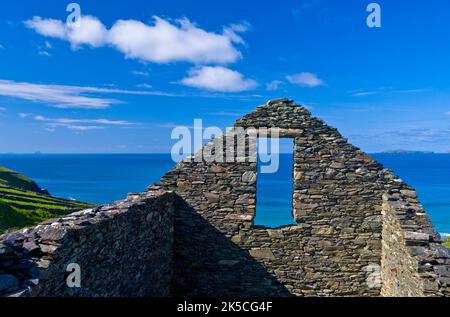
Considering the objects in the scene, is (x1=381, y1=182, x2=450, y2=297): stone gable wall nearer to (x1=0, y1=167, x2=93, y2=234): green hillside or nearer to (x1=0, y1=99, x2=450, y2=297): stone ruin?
(x1=0, y1=99, x2=450, y2=297): stone ruin

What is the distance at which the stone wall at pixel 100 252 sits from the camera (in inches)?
180

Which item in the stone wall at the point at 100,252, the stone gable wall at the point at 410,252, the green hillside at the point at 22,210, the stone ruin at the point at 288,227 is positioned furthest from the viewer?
the green hillside at the point at 22,210

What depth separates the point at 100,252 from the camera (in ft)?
20.3

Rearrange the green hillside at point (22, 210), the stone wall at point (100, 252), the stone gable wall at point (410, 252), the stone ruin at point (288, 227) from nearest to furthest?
the stone wall at point (100, 252), the stone gable wall at point (410, 252), the stone ruin at point (288, 227), the green hillside at point (22, 210)

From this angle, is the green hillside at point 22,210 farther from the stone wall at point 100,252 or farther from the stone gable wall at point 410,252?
the stone gable wall at point 410,252

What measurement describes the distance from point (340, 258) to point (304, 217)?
1.40 meters

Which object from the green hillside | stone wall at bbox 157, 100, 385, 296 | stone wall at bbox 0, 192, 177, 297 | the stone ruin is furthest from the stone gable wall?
the green hillside

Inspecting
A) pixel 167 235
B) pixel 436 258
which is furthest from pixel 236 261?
pixel 436 258

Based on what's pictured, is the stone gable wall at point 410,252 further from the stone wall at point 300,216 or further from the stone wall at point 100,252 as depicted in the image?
the stone wall at point 100,252

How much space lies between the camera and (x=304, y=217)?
9680 millimetres

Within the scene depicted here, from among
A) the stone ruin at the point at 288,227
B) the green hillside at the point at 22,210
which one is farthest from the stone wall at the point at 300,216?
the green hillside at the point at 22,210

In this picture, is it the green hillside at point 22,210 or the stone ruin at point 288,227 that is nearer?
the stone ruin at point 288,227

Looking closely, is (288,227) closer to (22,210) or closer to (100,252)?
(100,252)
